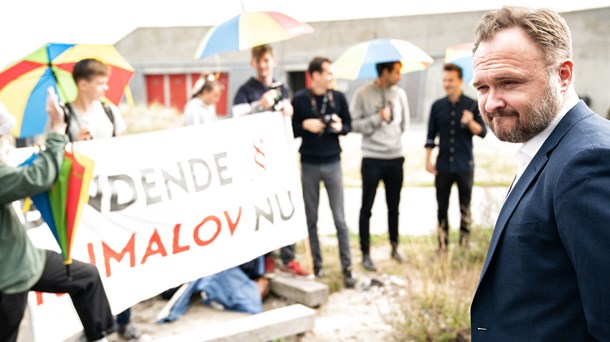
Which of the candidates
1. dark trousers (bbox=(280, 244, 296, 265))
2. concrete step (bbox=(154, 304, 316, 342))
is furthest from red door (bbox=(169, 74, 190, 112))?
concrete step (bbox=(154, 304, 316, 342))

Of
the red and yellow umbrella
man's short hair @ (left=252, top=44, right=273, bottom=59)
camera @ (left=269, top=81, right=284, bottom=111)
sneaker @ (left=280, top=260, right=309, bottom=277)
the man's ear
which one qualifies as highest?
man's short hair @ (left=252, top=44, right=273, bottom=59)

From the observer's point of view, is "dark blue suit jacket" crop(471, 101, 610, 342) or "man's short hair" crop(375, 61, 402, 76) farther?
"man's short hair" crop(375, 61, 402, 76)

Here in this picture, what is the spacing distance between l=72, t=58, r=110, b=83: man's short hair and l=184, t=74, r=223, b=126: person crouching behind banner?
1.43m

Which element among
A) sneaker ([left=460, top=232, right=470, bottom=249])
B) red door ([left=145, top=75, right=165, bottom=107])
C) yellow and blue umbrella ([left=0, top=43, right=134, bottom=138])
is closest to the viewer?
yellow and blue umbrella ([left=0, top=43, right=134, bottom=138])

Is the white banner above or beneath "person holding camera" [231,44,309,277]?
beneath

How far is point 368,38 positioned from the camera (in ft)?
59.9

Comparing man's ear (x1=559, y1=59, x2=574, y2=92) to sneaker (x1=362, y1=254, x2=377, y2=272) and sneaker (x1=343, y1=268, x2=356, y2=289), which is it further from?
sneaker (x1=362, y1=254, x2=377, y2=272)

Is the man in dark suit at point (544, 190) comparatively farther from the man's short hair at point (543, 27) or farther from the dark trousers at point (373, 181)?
the dark trousers at point (373, 181)

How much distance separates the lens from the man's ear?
160 centimetres

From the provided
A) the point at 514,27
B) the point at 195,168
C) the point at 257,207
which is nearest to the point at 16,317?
the point at 195,168

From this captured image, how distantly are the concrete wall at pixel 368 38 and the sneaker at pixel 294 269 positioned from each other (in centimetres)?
1230

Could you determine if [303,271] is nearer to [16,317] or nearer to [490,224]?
[490,224]

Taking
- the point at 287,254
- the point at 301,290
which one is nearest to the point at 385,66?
the point at 287,254

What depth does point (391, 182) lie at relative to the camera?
229 inches
